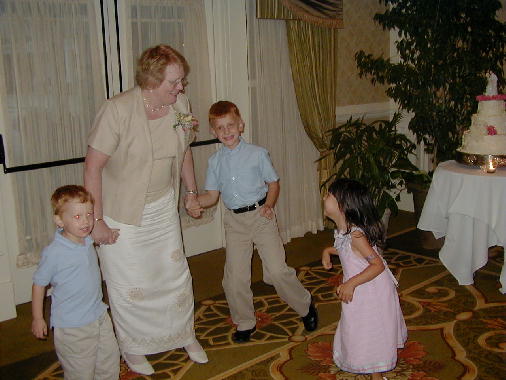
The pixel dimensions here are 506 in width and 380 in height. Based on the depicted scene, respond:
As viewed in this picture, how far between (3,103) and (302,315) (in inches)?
99.9

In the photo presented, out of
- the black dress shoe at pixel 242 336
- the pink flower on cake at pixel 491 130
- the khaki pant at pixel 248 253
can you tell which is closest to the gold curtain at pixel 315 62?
the pink flower on cake at pixel 491 130

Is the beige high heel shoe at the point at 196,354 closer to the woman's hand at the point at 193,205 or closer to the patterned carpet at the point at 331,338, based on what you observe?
the patterned carpet at the point at 331,338

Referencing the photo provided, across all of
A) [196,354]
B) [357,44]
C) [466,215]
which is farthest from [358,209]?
[357,44]

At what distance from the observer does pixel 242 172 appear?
3.37 m

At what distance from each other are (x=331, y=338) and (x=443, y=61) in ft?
10.2

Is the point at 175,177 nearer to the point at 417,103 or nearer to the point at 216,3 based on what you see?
the point at 216,3

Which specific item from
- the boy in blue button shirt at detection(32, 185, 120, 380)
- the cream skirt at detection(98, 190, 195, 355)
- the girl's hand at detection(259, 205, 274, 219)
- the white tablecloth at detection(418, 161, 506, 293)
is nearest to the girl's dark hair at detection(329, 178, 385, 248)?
the girl's hand at detection(259, 205, 274, 219)

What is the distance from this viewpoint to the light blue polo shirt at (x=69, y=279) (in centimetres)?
253

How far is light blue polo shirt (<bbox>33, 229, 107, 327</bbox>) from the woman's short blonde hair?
87 cm

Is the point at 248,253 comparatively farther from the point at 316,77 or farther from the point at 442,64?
the point at 442,64

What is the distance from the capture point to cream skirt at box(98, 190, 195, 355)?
9.95 feet

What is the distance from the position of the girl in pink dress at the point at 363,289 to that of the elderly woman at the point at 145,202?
88cm

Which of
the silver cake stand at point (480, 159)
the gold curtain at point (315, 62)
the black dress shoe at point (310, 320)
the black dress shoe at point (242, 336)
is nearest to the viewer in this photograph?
the black dress shoe at point (242, 336)

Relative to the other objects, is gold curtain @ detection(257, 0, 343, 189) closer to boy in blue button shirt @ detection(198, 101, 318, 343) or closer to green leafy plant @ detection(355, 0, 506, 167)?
green leafy plant @ detection(355, 0, 506, 167)
